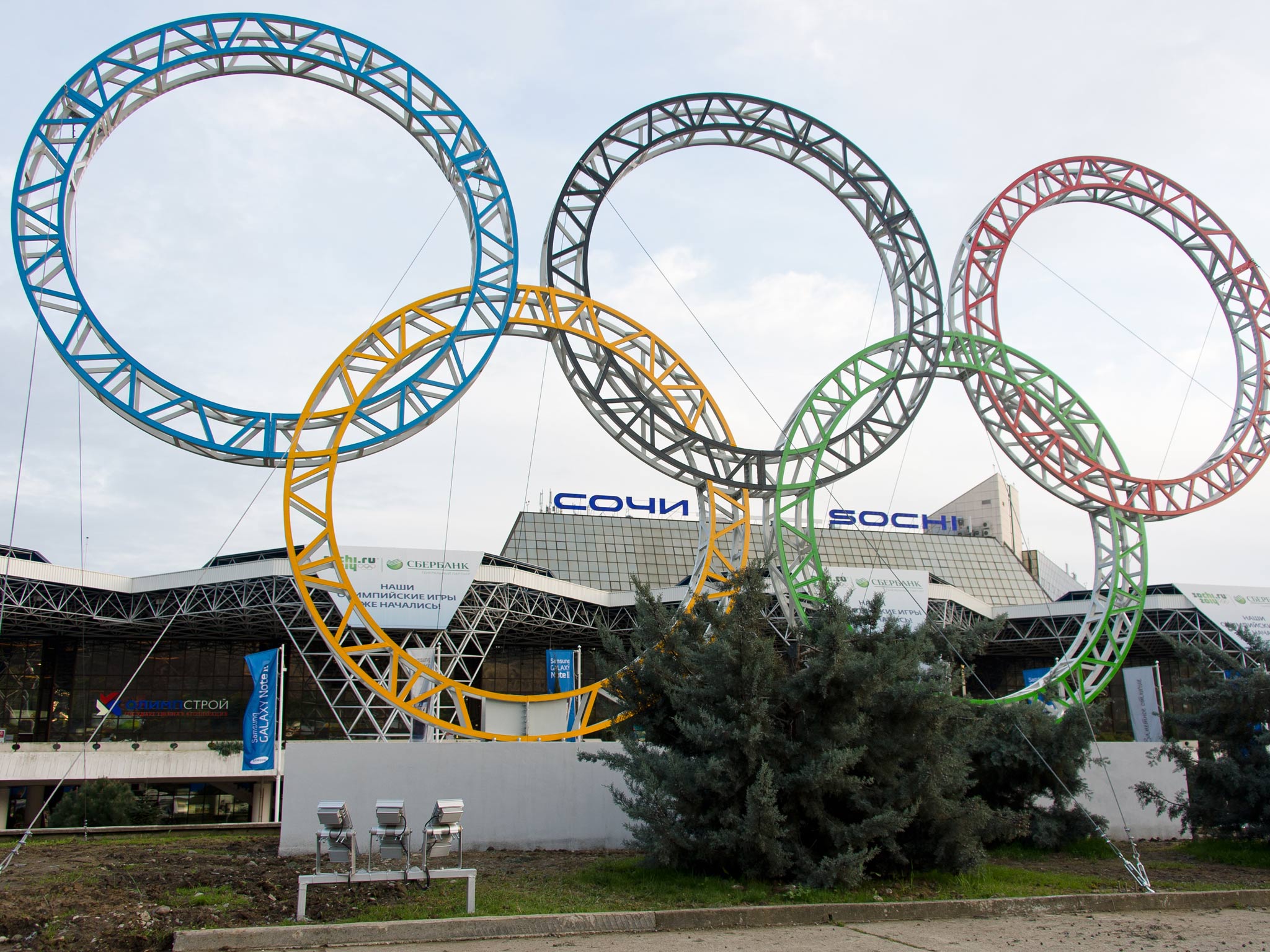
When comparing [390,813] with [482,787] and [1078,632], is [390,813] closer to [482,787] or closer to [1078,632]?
[482,787]

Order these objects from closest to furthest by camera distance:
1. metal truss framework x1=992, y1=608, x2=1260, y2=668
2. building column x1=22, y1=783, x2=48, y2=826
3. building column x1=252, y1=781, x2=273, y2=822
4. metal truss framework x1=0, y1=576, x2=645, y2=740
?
metal truss framework x1=0, y1=576, x2=645, y2=740 < building column x1=22, y1=783, x2=48, y2=826 < building column x1=252, y1=781, x2=273, y2=822 < metal truss framework x1=992, y1=608, x2=1260, y2=668

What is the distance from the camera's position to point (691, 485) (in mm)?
24297

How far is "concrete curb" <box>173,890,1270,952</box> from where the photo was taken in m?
9.44

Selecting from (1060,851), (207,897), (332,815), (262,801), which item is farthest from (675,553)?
(332,815)

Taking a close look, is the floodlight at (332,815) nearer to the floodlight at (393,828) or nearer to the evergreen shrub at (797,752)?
the floodlight at (393,828)

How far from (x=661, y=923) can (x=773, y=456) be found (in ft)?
50.7

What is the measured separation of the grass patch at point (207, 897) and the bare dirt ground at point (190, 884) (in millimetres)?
26

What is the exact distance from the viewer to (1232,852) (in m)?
18.1

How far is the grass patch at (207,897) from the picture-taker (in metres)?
11.0

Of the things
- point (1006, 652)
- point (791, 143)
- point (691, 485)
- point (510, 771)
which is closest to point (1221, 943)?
point (510, 771)

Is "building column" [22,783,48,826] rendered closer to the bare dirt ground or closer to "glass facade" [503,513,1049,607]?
"glass facade" [503,513,1049,607]

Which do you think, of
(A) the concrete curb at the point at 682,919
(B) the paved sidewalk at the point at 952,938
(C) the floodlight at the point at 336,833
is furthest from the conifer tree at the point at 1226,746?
(C) the floodlight at the point at 336,833

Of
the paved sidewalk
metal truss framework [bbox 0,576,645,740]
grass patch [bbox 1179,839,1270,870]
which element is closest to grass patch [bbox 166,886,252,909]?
the paved sidewalk

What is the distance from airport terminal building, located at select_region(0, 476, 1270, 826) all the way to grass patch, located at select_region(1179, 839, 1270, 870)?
16.0m
